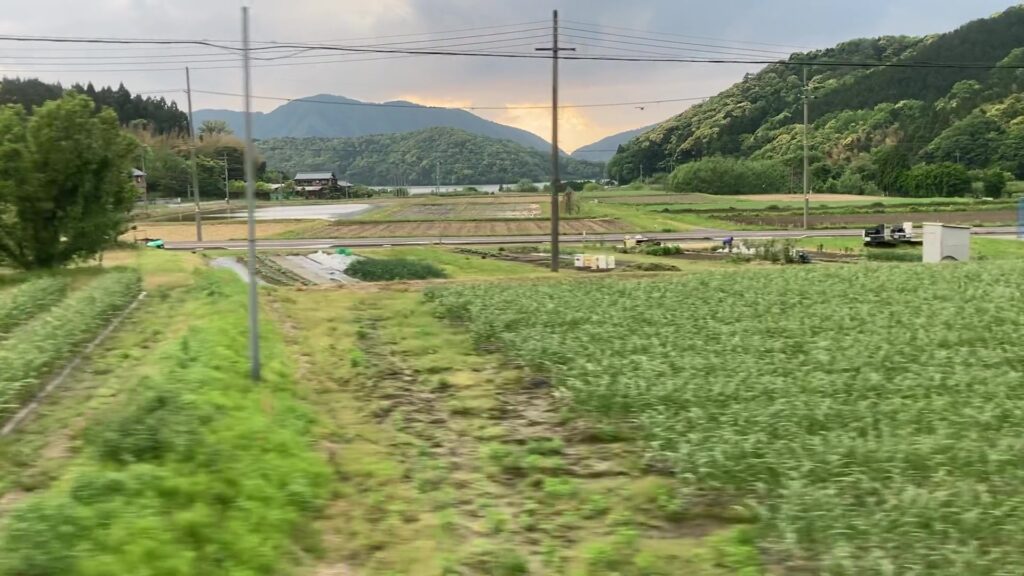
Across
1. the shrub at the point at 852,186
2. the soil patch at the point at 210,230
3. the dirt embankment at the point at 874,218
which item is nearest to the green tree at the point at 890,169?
the shrub at the point at 852,186

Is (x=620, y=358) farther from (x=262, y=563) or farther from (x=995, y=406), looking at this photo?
(x=262, y=563)

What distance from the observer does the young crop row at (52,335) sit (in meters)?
8.58

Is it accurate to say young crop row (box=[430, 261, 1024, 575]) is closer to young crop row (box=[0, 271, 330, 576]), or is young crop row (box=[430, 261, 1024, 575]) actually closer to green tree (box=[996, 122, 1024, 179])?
young crop row (box=[0, 271, 330, 576])

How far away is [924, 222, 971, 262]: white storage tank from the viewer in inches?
1071

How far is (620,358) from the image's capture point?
10.7 metres

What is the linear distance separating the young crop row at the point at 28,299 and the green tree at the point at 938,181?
3084 inches

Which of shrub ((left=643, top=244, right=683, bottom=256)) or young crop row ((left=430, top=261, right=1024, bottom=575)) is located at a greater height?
shrub ((left=643, top=244, right=683, bottom=256))

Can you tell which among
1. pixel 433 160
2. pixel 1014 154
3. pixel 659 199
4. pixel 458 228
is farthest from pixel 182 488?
pixel 433 160

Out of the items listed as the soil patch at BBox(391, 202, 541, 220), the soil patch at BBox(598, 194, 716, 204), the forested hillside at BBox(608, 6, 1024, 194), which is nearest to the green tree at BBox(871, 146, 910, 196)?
the forested hillside at BBox(608, 6, 1024, 194)

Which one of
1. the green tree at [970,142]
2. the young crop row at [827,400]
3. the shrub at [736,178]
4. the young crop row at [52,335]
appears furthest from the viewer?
the shrub at [736,178]

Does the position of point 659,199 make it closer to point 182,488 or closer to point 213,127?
point 213,127

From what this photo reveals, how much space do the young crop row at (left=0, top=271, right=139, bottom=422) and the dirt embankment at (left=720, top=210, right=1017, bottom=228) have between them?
44091 millimetres

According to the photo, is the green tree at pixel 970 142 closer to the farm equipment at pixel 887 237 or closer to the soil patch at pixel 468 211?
the soil patch at pixel 468 211

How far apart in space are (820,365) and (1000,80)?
10690 centimetres
